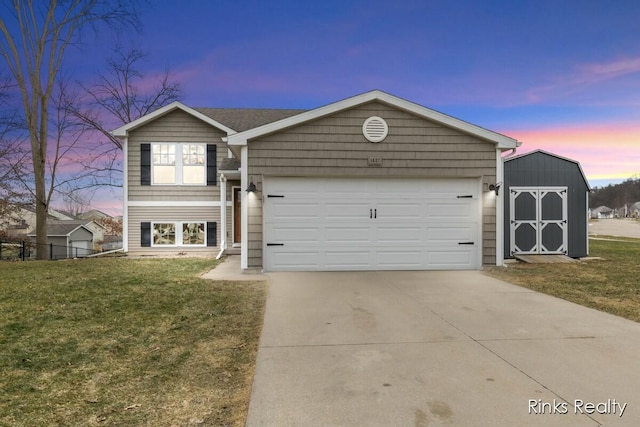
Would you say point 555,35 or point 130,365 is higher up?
point 555,35

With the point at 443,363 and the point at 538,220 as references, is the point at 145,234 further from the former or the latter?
the point at 538,220

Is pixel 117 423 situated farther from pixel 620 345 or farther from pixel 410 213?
pixel 410 213

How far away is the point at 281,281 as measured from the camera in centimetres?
745

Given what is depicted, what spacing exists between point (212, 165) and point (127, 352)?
10.9 metres

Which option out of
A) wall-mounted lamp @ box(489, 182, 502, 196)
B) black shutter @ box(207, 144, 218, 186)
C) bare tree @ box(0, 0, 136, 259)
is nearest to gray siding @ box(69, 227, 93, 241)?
bare tree @ box(0, 0, 136, 259)

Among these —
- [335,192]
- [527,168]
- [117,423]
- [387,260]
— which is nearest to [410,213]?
[387,260]

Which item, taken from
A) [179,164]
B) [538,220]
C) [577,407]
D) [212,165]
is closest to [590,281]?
[538,220]

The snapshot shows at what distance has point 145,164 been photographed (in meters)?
13.7

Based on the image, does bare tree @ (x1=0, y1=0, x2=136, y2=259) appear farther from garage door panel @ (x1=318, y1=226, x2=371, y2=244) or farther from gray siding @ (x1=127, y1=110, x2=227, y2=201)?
garage door panel @ (x1=318, y1=226, x2=371, y2=244)

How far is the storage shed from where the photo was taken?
1088cm

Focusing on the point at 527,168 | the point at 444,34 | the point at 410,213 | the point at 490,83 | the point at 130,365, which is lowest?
the point at 130,365

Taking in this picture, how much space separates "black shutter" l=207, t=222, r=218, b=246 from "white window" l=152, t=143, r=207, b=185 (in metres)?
1.57

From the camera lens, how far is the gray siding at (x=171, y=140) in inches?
537

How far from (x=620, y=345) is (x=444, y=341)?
1.71 meters
